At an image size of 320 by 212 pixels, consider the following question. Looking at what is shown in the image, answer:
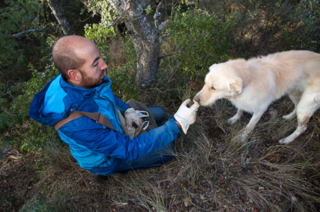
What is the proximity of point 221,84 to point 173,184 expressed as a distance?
1.44 metres

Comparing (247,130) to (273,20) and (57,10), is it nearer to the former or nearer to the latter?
(273,20)

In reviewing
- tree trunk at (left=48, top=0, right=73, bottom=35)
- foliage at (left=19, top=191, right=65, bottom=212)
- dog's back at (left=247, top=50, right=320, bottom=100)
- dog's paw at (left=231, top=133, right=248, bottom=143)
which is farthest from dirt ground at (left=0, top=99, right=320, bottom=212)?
tree trunk at (left=48, top=0, right=73, bottom=35)

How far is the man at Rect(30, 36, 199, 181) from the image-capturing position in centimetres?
149

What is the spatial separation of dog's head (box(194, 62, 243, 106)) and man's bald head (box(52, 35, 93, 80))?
4.95ft

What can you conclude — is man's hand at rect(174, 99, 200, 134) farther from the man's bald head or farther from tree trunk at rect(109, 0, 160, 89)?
tree trunk at rect(109, 0, 160, 89)

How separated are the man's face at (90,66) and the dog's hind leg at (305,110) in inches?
111

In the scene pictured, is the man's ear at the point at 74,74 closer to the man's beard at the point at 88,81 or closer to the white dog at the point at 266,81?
the man's beard at the point at 88,81

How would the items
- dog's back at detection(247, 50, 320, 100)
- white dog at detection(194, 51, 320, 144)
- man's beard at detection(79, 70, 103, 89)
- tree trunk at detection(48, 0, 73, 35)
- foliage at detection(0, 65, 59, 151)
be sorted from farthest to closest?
1. tree trunk at detection(48, 0, 73, 35)
2. foliage at detection(0, 65, 59, 151)
3. dog's back at detection(247, 50, 320, 100)
4. white dog at detection(194, 51, 320, 144)
5. man's beard at detection(79, 70, 103, 89)

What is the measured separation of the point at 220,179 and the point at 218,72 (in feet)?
4.51

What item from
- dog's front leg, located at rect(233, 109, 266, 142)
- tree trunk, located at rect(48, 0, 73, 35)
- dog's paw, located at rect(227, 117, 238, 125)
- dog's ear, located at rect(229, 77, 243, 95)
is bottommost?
dog's paw, located at rect(227, 117, 238, 125)

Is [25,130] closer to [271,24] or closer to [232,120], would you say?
[232,120]

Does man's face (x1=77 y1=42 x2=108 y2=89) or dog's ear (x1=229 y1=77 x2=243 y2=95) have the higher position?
man's face (x1=77 y1=42 x2=108 y2=89)

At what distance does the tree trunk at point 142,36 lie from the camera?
7.02 feet

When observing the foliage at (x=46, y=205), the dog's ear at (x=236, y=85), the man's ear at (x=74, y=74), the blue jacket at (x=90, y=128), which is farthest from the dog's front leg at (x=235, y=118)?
the foliage at (x=46, y=205)
